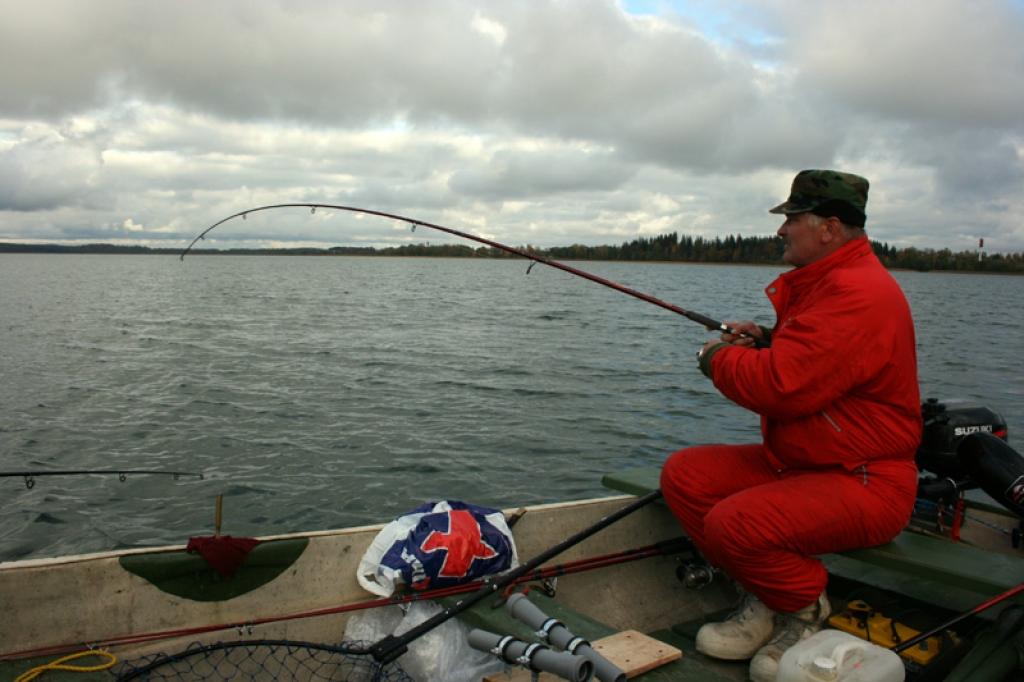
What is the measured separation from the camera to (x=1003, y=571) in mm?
3615

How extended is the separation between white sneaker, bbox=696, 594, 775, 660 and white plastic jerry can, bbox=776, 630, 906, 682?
59 centimetres

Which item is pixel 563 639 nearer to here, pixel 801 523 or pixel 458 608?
pixel 458 608

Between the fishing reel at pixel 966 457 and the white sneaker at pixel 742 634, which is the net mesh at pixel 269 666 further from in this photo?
the fishing reel at pixel 966 457

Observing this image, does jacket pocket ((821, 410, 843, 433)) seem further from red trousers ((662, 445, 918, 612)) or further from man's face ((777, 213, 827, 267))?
man's face ((777, 213, 827, 267))

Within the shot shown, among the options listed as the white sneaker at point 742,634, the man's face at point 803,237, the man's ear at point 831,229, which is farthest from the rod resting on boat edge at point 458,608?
the man's ear at point 831,229

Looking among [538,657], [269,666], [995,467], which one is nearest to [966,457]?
[995,467]

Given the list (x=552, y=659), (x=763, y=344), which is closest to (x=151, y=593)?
(x=552, y=659)

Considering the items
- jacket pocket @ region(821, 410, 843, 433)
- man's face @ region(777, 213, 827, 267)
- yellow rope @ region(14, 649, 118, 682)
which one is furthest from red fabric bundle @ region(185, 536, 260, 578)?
man's face @ region(777, 213, 827, 267)

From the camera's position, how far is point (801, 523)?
3537mm

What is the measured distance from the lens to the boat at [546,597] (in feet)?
11.9

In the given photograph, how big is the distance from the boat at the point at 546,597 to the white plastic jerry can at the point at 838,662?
0.95 feet

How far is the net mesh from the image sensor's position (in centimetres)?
370

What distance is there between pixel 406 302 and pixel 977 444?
139ft

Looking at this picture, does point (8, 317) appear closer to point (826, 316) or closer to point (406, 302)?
point (406, 302)
